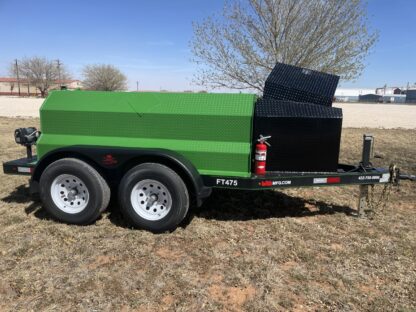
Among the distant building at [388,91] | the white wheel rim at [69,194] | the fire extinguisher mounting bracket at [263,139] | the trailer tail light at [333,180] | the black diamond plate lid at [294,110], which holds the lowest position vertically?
the white wheel rim at [69,194]

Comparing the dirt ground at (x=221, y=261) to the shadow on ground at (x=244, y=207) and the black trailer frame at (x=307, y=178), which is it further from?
the black trailer frame at (x=307, y=178)

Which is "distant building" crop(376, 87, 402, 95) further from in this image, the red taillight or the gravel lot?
the red taillight

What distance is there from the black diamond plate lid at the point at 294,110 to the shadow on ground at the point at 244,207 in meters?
1.30

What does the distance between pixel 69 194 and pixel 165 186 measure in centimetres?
115

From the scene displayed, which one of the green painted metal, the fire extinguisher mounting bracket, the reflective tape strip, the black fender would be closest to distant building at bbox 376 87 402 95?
the fire extinguisher mounting bracket

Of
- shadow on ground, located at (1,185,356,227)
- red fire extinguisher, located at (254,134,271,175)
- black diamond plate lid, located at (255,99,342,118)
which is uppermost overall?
black diamond plate lid, located at (255,99,342,118)

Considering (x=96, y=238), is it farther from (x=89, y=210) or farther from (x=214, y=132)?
(x=214, y=132)

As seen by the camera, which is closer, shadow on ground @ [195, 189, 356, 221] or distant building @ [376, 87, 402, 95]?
shadow on ground @ [195, 189, 356, 221]

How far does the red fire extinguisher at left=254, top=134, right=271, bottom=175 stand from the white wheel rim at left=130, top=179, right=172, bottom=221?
965mm

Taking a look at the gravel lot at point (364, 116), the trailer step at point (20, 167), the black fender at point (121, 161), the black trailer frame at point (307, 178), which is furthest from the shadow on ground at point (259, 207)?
the gravel lot at point (364, 116)

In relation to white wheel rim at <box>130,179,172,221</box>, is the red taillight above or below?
above

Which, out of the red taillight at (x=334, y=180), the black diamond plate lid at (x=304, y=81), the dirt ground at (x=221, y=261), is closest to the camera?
the dirt ground at (x=221, y=261)

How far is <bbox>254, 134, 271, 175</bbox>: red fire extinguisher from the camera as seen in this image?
11.9 feet

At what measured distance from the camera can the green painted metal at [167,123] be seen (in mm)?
3688
